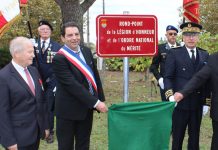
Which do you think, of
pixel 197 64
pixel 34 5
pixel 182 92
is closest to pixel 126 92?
pixel 182 92

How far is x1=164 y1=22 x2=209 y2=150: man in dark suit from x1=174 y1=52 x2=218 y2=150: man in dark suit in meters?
0.25

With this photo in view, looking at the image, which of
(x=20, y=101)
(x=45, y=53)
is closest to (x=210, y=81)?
(x=20, y=101)

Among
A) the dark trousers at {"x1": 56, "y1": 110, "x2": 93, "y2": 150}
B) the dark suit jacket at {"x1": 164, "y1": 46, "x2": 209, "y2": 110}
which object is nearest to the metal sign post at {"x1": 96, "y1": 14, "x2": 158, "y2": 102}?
the dark suit jacket at {"x1": 164, "y1": 46, "x2": 209, "y2": 110}

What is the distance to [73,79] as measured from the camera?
411 centimetres

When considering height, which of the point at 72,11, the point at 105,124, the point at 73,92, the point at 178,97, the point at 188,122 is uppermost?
the point at 72,11

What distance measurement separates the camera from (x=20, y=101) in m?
3.59

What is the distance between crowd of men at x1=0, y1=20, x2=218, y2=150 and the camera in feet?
11.8

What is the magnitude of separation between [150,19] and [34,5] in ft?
78.0

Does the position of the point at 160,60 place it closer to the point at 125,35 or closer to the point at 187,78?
the point at 187,78

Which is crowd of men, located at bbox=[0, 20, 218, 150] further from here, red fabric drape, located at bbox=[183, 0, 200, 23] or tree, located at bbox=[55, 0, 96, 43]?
tree, located at bbox=[55, 0, 96, 43]

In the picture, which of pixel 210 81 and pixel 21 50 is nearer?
pixel 21 50

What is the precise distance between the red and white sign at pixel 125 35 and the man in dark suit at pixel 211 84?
2.04ft

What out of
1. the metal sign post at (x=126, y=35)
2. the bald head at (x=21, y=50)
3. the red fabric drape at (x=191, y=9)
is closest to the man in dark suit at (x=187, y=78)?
the metal sign post at (x=126, y=35)

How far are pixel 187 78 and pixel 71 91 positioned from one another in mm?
1563
